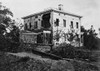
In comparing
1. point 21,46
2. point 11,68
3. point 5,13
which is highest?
point 5,13

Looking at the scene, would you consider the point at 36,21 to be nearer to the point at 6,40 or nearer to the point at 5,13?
the point at 5,13

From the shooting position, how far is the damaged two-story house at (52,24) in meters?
27.4

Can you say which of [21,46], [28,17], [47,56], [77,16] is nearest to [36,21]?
[28,17]

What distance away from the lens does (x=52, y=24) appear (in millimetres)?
28062

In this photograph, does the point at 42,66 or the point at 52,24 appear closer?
the point at 42,66

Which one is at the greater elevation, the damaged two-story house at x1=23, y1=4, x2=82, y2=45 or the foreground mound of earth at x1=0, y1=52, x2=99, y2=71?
the damaged two-story house at x1=23, y1=4, x2=82, y2=45

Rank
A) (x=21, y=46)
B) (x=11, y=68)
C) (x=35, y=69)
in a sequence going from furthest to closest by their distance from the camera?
1. (x=21, y=46)
2. (x=11, y=68)
3. (x=35, y=69)

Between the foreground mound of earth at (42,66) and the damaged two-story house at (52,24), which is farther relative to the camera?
the damaged two-story house at (52,24)

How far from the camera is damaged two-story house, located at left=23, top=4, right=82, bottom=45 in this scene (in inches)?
1078

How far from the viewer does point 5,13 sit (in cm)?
2205

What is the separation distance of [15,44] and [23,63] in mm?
5613

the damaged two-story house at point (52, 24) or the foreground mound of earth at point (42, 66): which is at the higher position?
the damaged two-story house at point (52, 24)

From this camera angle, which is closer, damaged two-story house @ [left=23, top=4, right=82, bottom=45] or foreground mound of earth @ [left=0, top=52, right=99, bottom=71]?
foreground mound of earth @ [left=0, top=52, right=99, bottom=71]

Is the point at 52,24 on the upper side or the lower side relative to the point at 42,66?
upper
